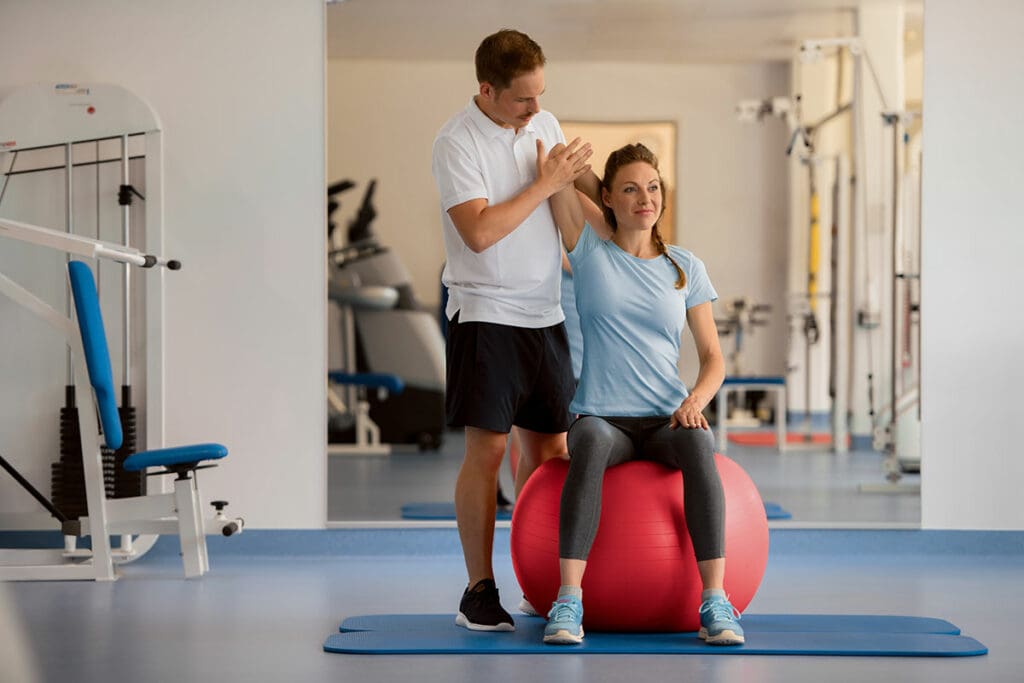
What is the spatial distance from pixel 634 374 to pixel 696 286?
0.28 m

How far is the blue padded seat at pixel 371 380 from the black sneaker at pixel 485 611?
145cm

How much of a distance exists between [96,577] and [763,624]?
207 cm

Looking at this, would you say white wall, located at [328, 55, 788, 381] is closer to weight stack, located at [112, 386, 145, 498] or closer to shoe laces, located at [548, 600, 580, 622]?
weight stack, located at [112, 386, 145, 498]

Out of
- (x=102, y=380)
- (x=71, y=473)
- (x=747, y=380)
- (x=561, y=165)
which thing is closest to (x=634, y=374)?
(x=561, y=165)

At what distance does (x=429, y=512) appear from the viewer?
14.0 feet

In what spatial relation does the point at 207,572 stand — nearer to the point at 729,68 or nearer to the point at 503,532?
the point at 503,532

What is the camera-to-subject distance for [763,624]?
296 cm

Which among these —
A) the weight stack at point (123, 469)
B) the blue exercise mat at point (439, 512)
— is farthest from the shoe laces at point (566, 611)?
the weight stack at point (123, 469)

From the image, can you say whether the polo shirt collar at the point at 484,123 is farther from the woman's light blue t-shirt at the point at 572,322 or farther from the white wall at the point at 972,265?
the white wall at the point at 972,265

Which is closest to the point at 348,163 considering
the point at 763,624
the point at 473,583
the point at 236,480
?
the point at 236,480

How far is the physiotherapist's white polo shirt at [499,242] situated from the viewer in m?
2.79

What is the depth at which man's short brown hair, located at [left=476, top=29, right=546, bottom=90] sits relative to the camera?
270 cm

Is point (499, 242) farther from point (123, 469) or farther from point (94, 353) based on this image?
point (123, 469)

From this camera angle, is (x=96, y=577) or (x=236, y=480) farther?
(x=236, y=480)
